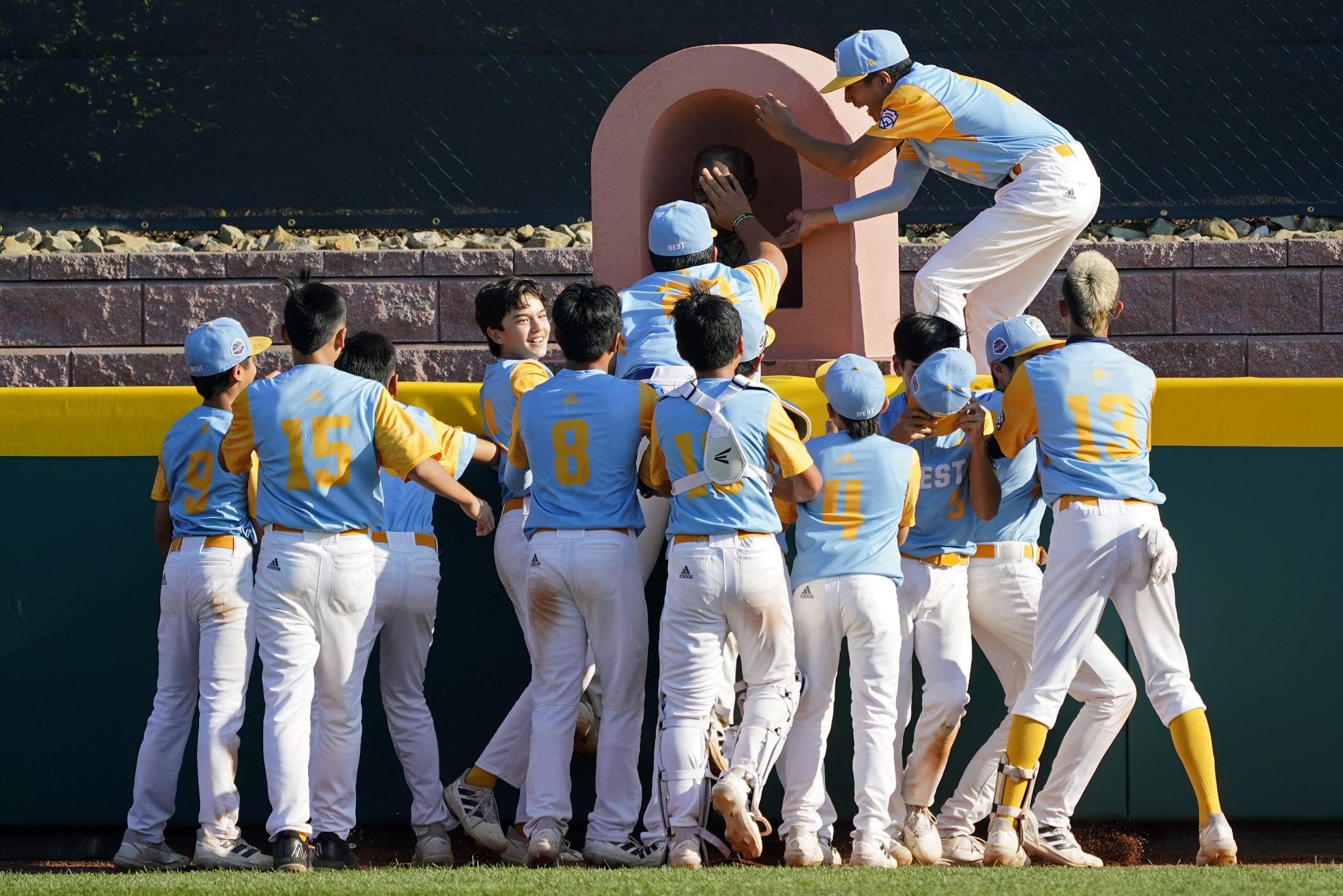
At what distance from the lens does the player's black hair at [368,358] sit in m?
5.24

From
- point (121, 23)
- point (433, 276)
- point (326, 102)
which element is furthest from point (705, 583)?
point (121, 23)

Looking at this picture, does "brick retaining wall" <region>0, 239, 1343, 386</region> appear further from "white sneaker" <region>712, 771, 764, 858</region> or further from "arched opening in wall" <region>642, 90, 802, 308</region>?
"white sneaker" <region>712, 771, 764, 858</region>

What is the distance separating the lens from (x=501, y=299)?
18.0 ft

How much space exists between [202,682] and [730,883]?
1939 millimetres

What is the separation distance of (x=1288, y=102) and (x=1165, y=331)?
62.1 inches

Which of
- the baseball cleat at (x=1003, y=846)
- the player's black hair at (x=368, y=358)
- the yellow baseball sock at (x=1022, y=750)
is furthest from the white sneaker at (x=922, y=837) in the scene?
the player's black hair at (x=368, y=358)

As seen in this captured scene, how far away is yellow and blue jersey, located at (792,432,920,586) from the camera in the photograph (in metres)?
4.80

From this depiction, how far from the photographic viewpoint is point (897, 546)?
491 centimetres

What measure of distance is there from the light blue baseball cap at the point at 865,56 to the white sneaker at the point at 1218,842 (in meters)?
3.04

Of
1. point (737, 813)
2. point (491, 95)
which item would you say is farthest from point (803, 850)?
point (491, 95)

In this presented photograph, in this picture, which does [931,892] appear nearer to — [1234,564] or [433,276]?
[1234,564]

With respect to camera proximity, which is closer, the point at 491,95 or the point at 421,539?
the point at 421,539

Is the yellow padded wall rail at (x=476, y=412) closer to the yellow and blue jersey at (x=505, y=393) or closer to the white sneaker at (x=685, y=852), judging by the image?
the yellow and blue jersey at (x=505, y=393)

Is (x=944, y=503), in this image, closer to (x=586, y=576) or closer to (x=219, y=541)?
(x=586, y=576)
